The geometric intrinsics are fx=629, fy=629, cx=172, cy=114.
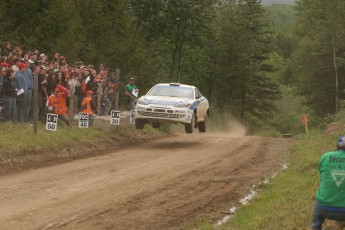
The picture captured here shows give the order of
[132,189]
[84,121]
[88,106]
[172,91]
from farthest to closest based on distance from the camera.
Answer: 1. [172,91]
2. [88,106]
3. [84,121]
4. [132,189]

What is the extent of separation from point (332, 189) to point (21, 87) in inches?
483

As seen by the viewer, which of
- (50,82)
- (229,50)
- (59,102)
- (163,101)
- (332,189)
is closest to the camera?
(332,189)

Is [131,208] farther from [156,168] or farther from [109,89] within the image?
[109,89]

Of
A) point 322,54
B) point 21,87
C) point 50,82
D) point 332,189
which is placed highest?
point 322,54

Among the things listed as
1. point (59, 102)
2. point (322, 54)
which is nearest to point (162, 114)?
point (59, 102)

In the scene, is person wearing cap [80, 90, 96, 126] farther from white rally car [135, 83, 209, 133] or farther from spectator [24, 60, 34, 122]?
spectator [24, 60, 34, 122]

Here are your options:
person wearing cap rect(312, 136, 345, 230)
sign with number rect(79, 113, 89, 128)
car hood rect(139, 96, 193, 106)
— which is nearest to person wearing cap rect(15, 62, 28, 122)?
sign with number rect(79, 113, 89, 128)

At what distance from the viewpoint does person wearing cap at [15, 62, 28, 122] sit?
1802 cm

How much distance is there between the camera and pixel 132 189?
12.4 meters

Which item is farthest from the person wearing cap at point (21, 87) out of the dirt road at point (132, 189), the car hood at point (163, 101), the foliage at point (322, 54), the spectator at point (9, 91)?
the foliage at point (322, 54)

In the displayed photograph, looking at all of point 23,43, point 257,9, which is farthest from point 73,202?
point 257,9

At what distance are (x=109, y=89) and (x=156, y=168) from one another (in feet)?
30.6

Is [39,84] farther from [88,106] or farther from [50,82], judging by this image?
[88,106]

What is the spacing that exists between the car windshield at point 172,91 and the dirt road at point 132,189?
10.2ft
